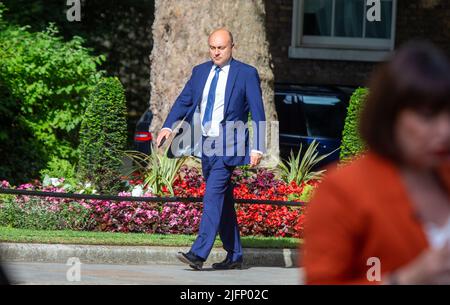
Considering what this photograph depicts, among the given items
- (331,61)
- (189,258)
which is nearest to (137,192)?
(189,258)

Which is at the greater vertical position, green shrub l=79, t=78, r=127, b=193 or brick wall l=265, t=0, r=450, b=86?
brick wall l=265, t=0, r=450, b=86

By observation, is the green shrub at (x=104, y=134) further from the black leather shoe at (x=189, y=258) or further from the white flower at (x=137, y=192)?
the black leather shoe at (x=189, y=258)

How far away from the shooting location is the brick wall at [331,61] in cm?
2069

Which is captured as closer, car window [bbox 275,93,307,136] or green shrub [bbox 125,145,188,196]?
green shrub [bbox 125,145,188,196]

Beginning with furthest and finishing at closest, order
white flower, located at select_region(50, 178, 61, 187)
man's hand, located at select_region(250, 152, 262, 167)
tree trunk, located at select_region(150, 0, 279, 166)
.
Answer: tree trunk, located at select_region(150, 0, 279, 166)
white flower, located at select_region(50, 178, 61, 187)
man's hand, located at select_region(250, 152, 262, 167)

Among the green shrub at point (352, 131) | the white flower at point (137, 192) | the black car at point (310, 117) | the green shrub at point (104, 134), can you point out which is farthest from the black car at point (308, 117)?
the white flower at point (137, 192)

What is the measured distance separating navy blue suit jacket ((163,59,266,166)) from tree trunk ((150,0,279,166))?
13.9 feet

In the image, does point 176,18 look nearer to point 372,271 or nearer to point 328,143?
point 328,143

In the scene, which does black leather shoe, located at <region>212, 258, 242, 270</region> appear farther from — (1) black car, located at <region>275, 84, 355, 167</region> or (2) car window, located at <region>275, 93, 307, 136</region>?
(2) car window, located at <region>275, 93, 307, 136</region>

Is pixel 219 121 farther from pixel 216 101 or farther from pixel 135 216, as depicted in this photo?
pixel 135 216

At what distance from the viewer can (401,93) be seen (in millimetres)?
2959

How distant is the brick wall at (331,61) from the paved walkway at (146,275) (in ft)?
33.2

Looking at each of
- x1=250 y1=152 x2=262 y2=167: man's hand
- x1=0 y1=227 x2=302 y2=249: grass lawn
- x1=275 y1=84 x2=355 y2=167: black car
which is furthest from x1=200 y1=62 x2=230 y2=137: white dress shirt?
x1=275 y1=84 x2=355 y2=167: black car

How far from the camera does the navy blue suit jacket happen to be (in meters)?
10.0
